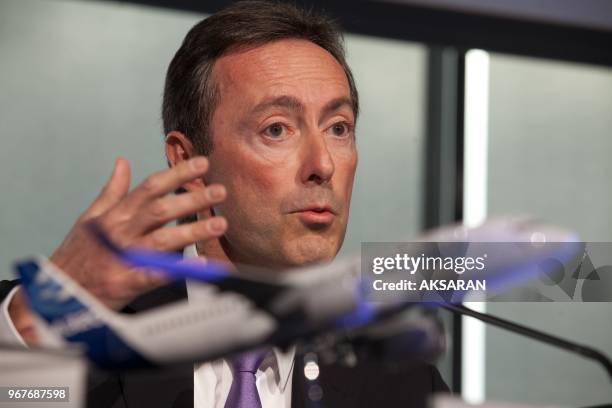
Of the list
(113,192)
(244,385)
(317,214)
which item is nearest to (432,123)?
(317,214)

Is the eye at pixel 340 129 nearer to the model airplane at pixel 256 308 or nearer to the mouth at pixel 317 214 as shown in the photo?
the mouth at pixel 317 214

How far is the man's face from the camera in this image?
1.83 metres

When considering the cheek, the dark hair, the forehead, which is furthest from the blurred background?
the cheek

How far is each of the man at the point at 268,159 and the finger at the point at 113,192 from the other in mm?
383

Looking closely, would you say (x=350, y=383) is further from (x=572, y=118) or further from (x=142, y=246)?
(x=572, y=118)

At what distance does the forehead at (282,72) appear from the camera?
78.0 inches

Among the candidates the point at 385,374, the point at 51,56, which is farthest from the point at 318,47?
the point at 51,56

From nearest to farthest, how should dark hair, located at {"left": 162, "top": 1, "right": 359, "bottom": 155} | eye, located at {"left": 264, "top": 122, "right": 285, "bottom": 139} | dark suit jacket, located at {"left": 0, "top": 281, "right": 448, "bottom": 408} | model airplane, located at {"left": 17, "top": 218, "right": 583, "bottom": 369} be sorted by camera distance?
1. model airplane, located at {"left": 17, "top": 218, "right": 583, "bottom": 369}
2. dark suit jacket, located at {"left": 0, "top": 281, "right": 448, "bottom": 408}
3. eye, located at {"left": 264, "top": 122, "right": 285, "bottom": 139}
4. dark hair, located at {"left": 162, "top": 1, "right": 359, "bottom": 155}

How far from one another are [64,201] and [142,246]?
9.22 feet

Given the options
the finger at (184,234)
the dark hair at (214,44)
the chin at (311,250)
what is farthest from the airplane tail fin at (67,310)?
the dark hair at (214,44)

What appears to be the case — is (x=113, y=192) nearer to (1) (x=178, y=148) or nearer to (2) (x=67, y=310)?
(2) (x=67, y=310)

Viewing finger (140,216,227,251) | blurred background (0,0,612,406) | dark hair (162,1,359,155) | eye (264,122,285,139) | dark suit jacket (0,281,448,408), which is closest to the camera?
finger (140,216,227,251)

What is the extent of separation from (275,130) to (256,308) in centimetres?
104

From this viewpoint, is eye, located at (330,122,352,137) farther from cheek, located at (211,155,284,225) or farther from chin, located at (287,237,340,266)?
chin, located at (287,237,340,266)
